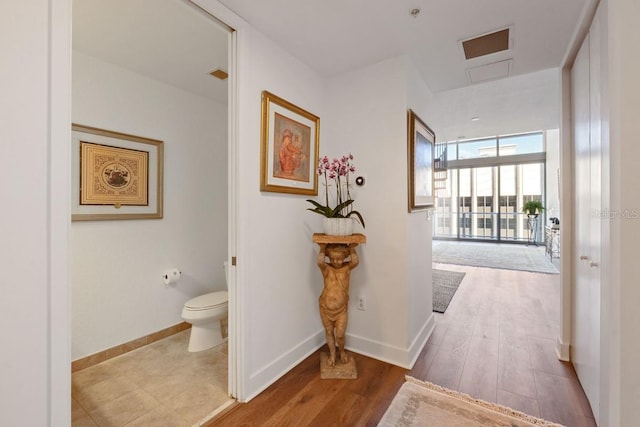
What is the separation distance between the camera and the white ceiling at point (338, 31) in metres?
1.57

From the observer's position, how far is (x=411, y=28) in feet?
5.73

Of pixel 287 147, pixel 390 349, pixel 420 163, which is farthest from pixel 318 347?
pixel 420 163

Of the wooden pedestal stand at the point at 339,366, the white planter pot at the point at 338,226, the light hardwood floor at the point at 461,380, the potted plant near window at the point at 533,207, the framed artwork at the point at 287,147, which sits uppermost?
the framed artwork at the point at 287,147

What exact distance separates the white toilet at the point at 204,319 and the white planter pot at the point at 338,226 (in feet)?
3.97

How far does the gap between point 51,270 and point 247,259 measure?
0.90 metres

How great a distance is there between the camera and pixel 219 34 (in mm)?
1881

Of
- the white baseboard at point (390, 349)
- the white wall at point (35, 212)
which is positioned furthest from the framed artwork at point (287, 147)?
the white baseboard at point (390, 349)

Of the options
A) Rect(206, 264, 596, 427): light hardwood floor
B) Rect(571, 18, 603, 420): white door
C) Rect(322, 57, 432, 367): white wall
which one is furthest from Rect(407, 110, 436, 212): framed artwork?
Rect(206, 264, 596, 427): light hardwood floor

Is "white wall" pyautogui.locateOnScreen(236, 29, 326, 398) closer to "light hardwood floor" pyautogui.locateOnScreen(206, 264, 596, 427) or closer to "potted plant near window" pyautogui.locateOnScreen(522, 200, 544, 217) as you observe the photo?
"light hardwood floor" pyautogui.locateOnScreen(206, 264, 596, 427)

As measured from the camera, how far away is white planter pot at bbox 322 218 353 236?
1.92 metres

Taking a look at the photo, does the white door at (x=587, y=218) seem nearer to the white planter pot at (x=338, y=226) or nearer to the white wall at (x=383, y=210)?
the white wall at (x=383, y=210)

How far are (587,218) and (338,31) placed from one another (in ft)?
6.37

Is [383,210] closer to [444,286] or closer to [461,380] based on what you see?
[461,380]

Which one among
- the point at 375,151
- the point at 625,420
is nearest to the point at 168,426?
the point at 625,420
